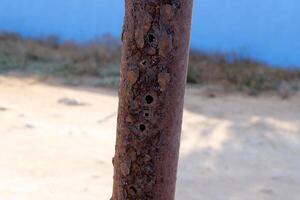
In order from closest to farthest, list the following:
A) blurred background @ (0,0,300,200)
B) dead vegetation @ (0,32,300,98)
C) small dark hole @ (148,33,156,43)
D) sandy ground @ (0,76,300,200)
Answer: small dark hole @ (148,33,156,43) < sandy ground @ (0,76,300,200) < blurred background @ (0,0,300,200) < dead vegetation @ (0,32,300,98)

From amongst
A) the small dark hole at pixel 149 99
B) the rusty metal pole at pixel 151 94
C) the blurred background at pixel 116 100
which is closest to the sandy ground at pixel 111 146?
the blurred background at pixel 116 100

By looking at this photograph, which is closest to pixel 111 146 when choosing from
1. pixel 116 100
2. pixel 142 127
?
pixel 116 100

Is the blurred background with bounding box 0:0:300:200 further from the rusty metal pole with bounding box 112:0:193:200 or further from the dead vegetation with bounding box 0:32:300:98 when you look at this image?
the rusty metal pole with bounding box 112:0:193:200

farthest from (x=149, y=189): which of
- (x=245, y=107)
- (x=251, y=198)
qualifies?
(x=245, y=107)

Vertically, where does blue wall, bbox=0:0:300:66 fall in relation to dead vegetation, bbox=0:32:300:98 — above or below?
above

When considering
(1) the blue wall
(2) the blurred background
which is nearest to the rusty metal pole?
(2) the blurred background
